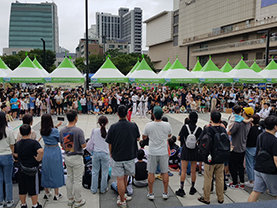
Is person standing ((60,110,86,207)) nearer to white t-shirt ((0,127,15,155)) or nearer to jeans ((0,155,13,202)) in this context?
white t-shirt ((0,127,15,155))

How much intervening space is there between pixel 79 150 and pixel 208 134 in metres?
2.38

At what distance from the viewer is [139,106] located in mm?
15695

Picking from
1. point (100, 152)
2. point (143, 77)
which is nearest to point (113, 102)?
point (143, 77)

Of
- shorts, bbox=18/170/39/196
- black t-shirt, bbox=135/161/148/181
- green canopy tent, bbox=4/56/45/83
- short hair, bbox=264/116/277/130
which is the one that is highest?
green canopy tent, bbox=4/56/45/83

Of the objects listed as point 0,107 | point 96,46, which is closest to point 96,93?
point 0,107

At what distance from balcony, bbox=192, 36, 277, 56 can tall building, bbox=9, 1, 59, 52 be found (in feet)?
372

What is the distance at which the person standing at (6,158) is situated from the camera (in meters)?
4.37

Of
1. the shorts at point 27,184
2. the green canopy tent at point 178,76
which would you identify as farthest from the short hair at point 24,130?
the green canopy tent at point 178,76

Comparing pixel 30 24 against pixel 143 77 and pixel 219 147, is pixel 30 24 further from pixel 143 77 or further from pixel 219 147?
pixel 219 147

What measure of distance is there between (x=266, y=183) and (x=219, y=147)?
0.91m

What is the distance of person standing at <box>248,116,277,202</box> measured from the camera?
3.92 m

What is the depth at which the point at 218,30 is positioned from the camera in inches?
2264

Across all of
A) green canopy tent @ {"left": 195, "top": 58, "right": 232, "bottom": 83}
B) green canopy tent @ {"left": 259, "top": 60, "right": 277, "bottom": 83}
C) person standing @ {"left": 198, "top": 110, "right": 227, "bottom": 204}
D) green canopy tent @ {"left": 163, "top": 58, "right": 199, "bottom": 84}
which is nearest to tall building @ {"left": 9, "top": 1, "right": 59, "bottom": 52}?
green canopy tent @ {"left": 163, "top": 58, "right": 199, "bottom": 84}

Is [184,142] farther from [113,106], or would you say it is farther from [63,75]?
[63,75]
